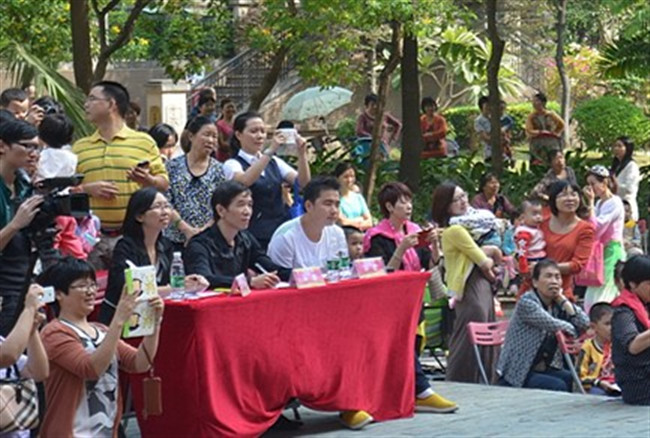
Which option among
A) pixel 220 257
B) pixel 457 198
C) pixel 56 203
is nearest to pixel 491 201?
pixel 457 198

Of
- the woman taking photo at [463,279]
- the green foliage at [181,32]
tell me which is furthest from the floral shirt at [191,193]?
the green foliage at [181,32]

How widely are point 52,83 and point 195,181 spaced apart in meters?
4.02

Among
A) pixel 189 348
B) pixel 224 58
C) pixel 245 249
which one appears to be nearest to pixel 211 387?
pixel 189 348

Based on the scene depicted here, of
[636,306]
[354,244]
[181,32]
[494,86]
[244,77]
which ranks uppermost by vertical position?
[181,32]

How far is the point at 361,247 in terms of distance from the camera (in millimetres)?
A: 13078

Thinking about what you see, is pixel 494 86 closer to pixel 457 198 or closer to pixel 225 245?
pixel 457 198

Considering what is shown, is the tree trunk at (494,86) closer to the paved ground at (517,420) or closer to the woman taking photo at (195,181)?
the paved ground at (517,420)

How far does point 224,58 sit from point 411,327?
30.3 meters

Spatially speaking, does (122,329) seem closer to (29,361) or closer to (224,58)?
(29,361)

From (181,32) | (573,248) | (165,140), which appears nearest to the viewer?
(165,140)

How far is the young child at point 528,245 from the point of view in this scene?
14.7 meters

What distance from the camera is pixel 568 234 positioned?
14.9 metres

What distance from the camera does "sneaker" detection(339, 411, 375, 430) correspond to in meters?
11.5

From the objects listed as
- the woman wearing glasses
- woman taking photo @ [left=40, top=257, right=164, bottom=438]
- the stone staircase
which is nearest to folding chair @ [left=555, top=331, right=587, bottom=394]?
the woman wearing glasses
